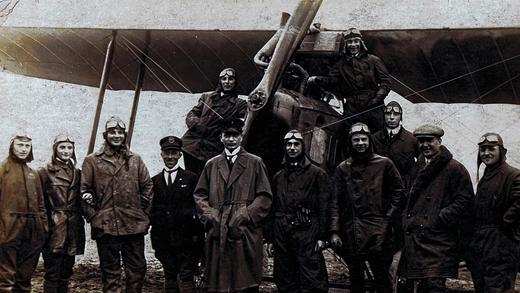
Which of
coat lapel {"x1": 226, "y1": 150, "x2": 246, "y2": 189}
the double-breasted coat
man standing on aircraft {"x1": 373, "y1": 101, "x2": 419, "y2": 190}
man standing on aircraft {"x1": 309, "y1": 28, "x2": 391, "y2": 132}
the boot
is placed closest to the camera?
coat lapel {"x1": 226, "y1": 150, "x2": 246, "y2": 189}

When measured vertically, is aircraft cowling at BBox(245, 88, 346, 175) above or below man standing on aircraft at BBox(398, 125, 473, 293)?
above

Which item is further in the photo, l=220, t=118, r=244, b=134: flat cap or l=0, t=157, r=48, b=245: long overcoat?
l=0, t=157, r=48, b=245: long overcoat

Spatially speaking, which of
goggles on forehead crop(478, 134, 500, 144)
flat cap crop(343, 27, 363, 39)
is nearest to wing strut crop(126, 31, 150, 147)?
flat cap crop(343, 27, 363, 39)

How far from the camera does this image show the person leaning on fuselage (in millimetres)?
5602

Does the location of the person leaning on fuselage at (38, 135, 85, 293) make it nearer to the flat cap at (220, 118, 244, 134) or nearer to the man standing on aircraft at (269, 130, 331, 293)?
the flat cap at (220, 118, 244, 134)

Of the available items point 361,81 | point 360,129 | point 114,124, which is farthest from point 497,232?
point 114,124

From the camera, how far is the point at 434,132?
5.00 meters

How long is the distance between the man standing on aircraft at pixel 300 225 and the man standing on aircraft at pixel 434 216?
0.70m

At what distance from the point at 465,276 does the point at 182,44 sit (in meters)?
5.78

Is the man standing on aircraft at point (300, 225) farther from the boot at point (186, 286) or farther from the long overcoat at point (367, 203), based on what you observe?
the boot at point (186, 286)

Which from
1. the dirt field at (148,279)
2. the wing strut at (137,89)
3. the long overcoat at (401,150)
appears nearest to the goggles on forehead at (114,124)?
the dirt field at (148,279)

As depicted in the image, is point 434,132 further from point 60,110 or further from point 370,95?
point 60,110

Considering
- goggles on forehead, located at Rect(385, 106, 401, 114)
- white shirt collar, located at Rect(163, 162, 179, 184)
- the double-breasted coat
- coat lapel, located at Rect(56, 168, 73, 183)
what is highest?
goggles on forehead, located at Rect(385, 106, 401, 114)

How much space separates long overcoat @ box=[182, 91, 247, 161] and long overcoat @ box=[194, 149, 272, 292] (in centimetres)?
132
